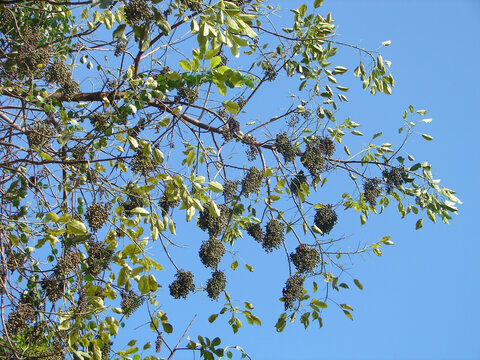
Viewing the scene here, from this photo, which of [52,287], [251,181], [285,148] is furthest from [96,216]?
[285,148]

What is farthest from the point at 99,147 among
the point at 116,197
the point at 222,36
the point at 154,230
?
the point at 222,36

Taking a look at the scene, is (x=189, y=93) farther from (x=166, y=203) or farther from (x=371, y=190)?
(x=371, y=190)

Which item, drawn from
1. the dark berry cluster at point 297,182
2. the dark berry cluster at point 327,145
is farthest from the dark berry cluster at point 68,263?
the dark berry cluster at point 327,145

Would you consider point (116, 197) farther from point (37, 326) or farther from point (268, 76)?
point (268, 76)

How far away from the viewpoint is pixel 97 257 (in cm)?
329

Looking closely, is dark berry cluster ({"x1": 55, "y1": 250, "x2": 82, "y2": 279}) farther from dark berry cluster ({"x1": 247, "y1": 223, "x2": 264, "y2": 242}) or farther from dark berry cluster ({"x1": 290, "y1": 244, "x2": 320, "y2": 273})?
dark berry cluster ({"x1": 290, "y1": 244, "x2": 320, "y2": 273})

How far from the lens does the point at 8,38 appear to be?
424cm

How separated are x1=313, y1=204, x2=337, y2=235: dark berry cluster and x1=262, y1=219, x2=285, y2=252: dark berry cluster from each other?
0.93ft

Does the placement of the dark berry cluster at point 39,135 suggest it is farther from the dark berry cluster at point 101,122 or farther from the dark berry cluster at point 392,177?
the dark berry cluster at point 392,177


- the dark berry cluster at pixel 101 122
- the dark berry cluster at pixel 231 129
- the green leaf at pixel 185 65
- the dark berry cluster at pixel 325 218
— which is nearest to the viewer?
the green leaf at pixel 185 65

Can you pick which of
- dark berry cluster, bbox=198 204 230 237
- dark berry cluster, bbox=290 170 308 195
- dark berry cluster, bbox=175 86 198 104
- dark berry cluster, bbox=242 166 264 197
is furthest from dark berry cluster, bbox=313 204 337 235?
dark berry cluster, bbox=175 86 198 104

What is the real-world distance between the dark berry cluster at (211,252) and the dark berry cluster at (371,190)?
1.15 metres

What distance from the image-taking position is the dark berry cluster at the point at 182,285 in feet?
11.0

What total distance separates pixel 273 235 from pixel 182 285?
2.03 feet
